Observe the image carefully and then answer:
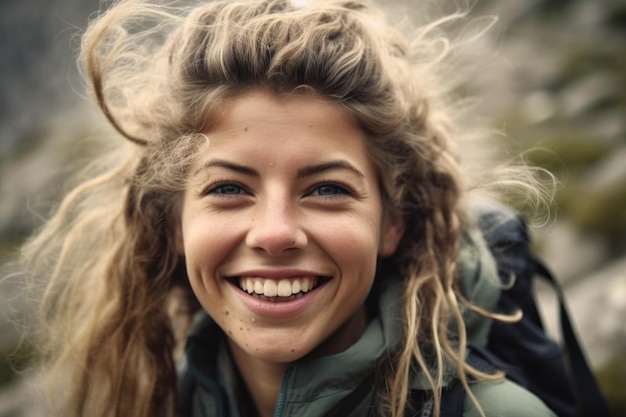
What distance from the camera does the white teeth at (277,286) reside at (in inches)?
92.7

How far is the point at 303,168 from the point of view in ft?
7.59

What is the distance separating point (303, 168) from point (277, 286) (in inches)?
18.8

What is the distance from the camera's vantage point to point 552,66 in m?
8.03

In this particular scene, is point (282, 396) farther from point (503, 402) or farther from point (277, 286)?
point (503, 402)

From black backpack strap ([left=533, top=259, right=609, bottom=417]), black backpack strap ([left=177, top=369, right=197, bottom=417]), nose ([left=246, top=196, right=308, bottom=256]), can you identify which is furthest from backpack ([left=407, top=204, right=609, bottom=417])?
black backpack strap ([left=177, top=369, right=197, bottom=417])

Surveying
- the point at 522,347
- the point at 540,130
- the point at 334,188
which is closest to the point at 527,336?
the point at 522,347

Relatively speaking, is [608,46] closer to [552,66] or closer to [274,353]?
[552,66]

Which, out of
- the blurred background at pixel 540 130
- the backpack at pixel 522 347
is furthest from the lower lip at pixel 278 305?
the blurred background at pixel 540 130

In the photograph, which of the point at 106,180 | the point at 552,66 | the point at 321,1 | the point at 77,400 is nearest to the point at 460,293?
the point at 321,1

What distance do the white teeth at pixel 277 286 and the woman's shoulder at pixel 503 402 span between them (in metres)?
0.81

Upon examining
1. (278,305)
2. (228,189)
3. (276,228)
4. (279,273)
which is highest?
(228,189)

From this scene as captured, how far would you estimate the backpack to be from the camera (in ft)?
8.48

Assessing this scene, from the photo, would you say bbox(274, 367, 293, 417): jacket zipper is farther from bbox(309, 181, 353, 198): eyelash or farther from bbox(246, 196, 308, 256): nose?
bbox(309, 181, 353, 198): eyelash

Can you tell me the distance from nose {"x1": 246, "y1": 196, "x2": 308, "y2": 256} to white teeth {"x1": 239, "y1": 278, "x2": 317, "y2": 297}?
14 cm
